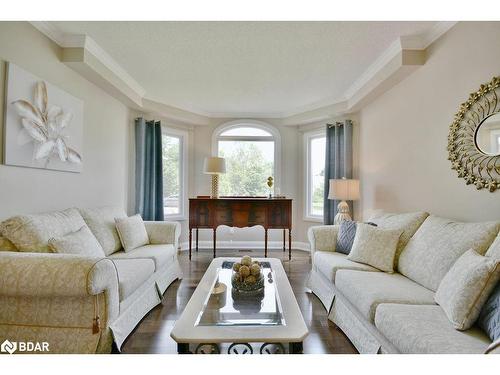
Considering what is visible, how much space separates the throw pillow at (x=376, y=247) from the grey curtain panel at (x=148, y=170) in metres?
2.95

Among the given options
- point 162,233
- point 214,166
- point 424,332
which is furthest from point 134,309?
point 214,166

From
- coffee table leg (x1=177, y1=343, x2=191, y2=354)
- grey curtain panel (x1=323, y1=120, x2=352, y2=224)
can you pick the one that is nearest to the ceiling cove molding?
grey curtain panel (x1=323, y1=120, x2=352, y2=224)

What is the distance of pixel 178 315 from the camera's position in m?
2.27

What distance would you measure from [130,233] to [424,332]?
253 cm

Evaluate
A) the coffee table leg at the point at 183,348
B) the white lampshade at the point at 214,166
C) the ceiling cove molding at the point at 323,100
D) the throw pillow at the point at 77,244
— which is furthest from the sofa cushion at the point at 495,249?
the white lampshade at the point at 214,166

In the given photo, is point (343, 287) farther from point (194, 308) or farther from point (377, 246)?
point (194, 308)

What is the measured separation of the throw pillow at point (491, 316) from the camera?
1131 mm

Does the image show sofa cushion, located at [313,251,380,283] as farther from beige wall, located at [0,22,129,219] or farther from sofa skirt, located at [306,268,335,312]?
beige wall, located at [0,22,129,219]

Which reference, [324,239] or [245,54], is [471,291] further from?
[245,54]

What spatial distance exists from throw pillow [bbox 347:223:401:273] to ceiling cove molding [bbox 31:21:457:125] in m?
1.65

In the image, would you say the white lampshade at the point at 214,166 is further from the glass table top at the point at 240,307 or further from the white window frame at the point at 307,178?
the glass table top at the point at 240,307

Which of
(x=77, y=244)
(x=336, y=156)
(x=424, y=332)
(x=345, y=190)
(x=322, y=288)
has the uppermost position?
(x=336, y=156)

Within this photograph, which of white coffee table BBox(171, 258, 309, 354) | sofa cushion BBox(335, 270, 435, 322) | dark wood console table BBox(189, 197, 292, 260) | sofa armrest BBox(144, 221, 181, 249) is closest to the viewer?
white coffee table BBox(171, 258, 309, 354)

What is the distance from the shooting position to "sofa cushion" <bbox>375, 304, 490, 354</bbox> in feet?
3.64
